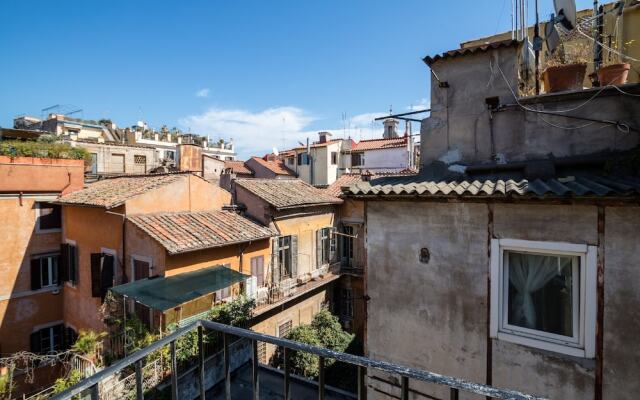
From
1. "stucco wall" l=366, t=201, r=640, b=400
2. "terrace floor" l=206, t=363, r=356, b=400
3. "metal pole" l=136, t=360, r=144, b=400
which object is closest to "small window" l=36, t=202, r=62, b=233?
"terrace floor" l=206, t=363, r=356, b=400

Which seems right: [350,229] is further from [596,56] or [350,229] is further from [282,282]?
[596,56]

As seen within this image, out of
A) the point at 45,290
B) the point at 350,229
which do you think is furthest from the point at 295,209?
Answer: the point at 45,290

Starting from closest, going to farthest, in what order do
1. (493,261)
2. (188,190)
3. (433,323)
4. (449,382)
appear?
(449,382), (493,261), (433,323), (188,190)

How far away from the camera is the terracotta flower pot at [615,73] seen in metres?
4.75

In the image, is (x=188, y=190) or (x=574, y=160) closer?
(x=574, y=160)

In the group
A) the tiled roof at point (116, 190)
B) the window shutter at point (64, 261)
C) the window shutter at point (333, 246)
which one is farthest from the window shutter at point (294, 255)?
the window shutter at point (64, 261)

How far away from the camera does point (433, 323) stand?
16.8 feet

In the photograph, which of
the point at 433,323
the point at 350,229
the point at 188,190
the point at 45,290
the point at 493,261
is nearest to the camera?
the point at 493,261

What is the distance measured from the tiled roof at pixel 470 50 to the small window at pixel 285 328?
504 inches

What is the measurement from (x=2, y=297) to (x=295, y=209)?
12967 mm

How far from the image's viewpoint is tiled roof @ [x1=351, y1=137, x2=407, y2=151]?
28.8m

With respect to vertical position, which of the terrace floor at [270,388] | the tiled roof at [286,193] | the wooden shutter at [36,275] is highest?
the tiled roof at [286,193]

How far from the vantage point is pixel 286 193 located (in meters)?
18.1

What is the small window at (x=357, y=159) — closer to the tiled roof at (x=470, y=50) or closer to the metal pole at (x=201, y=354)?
the tiled roof at (x=470, y=50)
